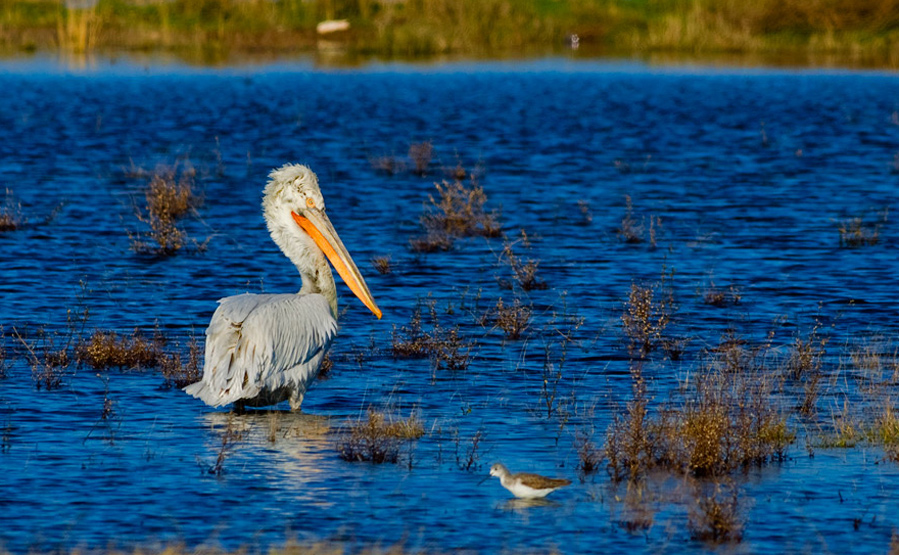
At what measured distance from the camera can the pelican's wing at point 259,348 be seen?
8.68 m

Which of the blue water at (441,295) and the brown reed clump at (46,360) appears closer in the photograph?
the blue water at (441,295)

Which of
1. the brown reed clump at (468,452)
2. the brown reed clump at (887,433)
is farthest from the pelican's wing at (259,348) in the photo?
the brown reed clump at (887,433)

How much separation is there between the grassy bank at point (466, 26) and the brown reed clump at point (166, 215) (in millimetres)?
28690

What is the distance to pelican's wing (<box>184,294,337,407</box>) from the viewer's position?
868 cm

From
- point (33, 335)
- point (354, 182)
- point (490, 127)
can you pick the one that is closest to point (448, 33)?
point (490, 127)

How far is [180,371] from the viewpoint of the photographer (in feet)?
32.4

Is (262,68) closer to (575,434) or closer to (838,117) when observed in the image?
(838,117)

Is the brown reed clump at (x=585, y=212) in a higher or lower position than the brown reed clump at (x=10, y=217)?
lower

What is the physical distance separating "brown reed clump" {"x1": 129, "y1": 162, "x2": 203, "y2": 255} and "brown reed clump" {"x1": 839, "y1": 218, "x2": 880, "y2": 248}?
737 centimetres

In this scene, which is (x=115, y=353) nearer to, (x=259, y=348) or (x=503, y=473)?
(x=259, y=348)

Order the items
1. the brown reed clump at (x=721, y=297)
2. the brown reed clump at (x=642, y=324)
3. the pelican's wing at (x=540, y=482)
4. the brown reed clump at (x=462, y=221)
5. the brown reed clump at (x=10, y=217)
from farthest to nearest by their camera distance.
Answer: the brown reed clump at (x=462, y=221) < the brown reed clump at (x=10, y=217) < the brown reed clump at (x=721, y=297) < the brown reed clump at (x=642, y=324) < the pelican's wing at (x=540, y=482)

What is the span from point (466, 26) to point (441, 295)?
37.7 m

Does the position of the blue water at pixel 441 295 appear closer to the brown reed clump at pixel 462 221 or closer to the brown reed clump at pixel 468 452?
the brown reed clump at pixel 468 452

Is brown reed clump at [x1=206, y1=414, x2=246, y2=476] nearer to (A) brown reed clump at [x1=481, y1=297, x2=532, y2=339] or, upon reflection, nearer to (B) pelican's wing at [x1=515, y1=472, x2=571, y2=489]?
(B) pelican's wing at [x1=515, y1=472, x2=571, y2=489]
